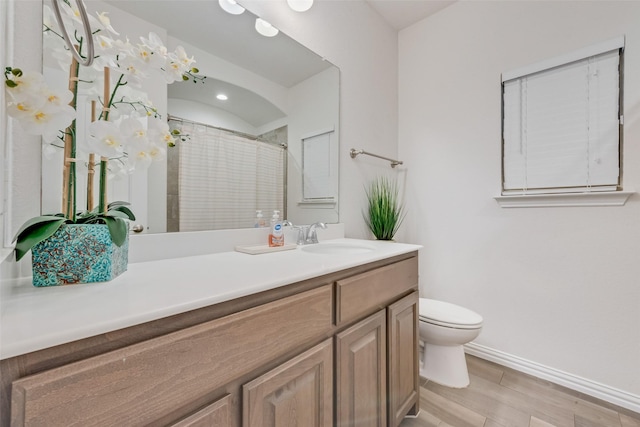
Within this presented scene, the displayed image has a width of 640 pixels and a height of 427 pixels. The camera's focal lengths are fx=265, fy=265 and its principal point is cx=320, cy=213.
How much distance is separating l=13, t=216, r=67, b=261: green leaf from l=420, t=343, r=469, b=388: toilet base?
6.20ft

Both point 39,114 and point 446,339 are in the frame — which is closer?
point 39,114

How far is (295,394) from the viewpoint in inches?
29.6

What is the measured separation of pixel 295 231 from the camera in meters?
1.47

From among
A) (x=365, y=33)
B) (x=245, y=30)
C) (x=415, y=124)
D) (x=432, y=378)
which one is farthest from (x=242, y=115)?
(x=432, y=378)

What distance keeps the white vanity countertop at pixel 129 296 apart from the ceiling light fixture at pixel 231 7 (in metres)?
1.14

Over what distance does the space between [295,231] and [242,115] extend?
650 millimetres

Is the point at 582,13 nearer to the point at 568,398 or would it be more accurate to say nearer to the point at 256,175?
the point at 256,175

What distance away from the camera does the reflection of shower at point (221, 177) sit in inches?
42.1

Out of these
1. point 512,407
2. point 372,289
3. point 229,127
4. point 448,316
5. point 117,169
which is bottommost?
point 512,407

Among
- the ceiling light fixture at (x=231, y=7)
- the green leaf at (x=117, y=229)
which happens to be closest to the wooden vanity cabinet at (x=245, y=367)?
the green leaf at (x=117, y=229)

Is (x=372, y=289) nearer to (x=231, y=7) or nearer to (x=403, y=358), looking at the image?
(x=403, y=358)

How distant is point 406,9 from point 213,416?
2709 mm

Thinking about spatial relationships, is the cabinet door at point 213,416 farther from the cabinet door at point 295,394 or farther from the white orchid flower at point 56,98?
the white orchid flower at point 56,98

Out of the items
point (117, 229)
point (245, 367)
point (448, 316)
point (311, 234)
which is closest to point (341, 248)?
point (311, 234)
